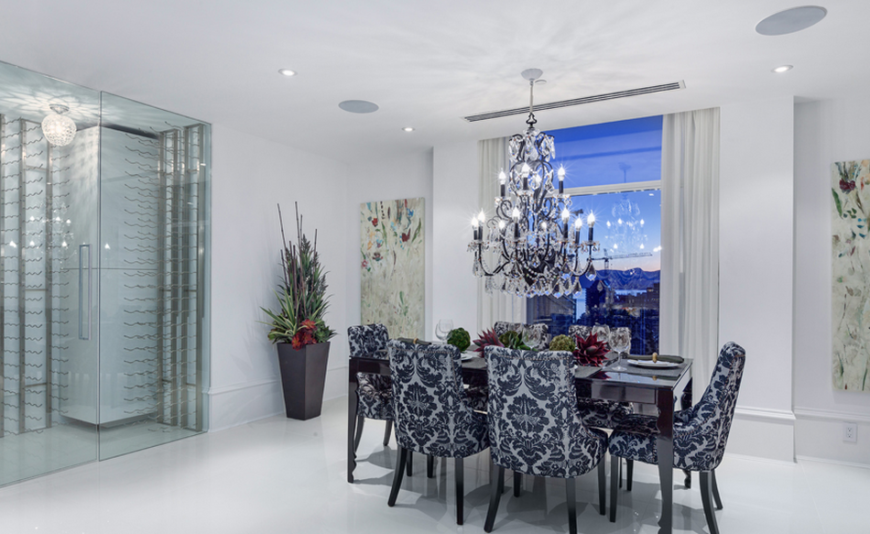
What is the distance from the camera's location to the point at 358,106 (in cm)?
429

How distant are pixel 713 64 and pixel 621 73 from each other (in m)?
0.56

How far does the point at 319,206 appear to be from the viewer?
19.7 ft

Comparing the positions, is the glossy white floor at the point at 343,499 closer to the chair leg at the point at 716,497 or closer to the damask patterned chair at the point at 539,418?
the chair leg at the point at 716,497

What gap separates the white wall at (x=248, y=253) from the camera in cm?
486

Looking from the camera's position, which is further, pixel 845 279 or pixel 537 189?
pixel 845 279

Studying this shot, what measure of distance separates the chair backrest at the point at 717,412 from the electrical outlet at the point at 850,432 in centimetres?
206

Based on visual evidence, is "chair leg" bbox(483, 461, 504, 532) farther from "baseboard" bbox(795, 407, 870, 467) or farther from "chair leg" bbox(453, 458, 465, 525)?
"baseboard" bbox(795, 407, 870, 467)

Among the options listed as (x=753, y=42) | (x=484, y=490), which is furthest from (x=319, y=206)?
(x=753, y=42)

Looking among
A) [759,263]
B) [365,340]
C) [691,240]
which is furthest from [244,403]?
[759,263]

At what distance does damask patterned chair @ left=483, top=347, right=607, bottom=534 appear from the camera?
255cm

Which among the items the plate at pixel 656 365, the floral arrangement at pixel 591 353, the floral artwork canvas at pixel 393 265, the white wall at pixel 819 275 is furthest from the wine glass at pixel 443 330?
the white wall at pixel 819 275

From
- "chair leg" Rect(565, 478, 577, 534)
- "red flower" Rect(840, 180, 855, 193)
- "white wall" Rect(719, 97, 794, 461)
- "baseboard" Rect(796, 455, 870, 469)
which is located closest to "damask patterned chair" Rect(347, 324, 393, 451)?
"chair leg" Rect(565, 478, 577, 534)

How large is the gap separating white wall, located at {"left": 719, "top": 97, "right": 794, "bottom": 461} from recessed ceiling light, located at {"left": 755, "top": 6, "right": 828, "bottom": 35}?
1.32 m

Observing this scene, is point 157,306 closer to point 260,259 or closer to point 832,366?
point 260,259
